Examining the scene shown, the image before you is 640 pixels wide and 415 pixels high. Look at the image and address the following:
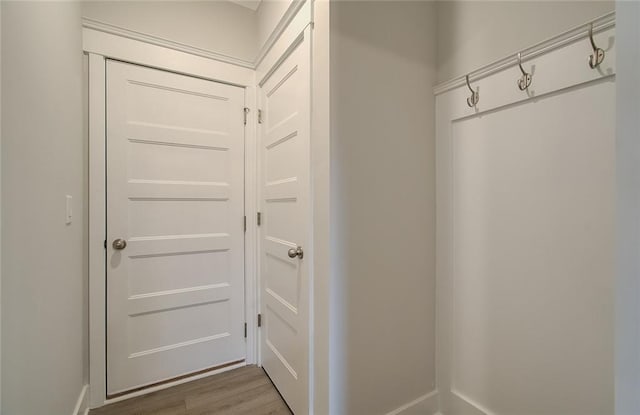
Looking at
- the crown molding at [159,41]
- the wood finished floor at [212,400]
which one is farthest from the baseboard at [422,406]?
the crown molding at [159,41]

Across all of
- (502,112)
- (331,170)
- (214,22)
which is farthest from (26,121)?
(502,112)

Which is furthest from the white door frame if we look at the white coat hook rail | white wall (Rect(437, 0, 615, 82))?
the white coat hook rail

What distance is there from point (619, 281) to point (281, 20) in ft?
A: 5.73

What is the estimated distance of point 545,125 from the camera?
1062 millimetres

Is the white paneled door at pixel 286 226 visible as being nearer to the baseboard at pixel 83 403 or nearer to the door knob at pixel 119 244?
the door knob at pixel 119 244

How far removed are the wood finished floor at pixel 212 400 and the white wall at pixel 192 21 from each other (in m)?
2.22

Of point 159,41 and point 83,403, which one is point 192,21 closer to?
point 159,41

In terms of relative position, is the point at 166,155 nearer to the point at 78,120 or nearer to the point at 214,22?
the point at 78,120

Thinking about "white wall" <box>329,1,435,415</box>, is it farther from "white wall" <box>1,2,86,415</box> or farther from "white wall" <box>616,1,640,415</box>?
"white wall" <box>1,2,86,415</box>

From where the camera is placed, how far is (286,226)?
1556 millimetres

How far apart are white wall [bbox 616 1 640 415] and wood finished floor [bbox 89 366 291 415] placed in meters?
1.56

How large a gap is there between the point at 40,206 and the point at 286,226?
3.29 ft

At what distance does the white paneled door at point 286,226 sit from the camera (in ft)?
4.44

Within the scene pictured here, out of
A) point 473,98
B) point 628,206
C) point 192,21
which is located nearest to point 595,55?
point 473,98
